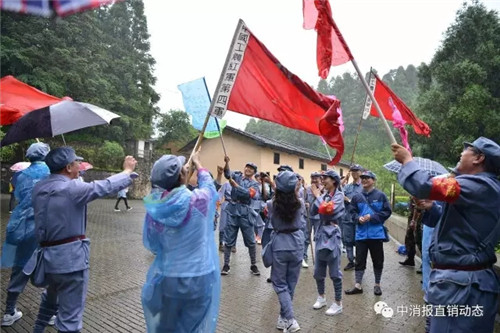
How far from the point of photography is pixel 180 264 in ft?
9.14

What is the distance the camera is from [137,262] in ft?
24.1

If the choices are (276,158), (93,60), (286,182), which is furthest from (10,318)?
(93,60)

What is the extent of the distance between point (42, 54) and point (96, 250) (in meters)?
13.8

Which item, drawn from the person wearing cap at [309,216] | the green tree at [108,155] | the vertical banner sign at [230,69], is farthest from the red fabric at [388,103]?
the green tree at [108,155]

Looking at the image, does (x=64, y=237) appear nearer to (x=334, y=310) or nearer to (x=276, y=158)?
(x=334, y=310)

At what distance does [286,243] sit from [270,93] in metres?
1.94

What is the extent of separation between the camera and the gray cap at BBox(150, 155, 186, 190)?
9.22 feet

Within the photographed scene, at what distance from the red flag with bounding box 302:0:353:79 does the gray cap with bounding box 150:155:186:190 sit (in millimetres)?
2017

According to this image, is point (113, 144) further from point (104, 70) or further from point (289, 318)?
point (289, 318)

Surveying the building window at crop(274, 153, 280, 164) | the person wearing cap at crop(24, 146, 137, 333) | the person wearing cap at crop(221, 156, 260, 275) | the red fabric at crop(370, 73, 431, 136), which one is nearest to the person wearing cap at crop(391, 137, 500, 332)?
the person wearing cap at crop(24, 146, 137, 333)

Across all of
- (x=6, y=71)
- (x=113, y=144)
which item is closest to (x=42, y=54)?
(x=6, y=71)

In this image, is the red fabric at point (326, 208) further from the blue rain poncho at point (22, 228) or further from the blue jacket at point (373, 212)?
the blue rain poncho at point (22, 228)

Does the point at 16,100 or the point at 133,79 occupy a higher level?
the point at 133,79

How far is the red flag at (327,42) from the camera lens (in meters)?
3.51
